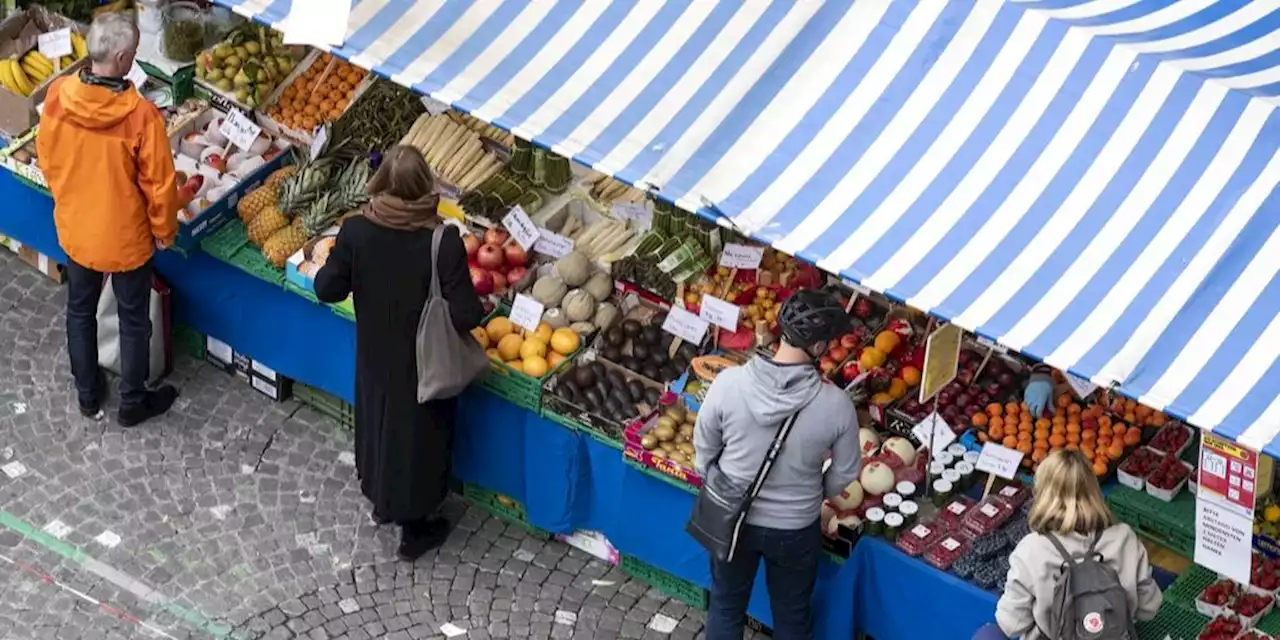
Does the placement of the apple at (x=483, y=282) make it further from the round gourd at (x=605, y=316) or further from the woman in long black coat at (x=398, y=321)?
the woman in long black coat at (x=398, y=321)

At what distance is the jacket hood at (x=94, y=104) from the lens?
854 cm

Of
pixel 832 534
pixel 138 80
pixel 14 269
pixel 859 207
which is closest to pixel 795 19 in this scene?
pixel 859 207

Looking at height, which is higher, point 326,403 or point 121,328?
point 121,328

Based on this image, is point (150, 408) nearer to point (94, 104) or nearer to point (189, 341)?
point (189, 341)

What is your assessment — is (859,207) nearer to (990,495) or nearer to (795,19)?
(795,19)

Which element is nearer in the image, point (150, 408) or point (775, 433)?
point (775, 433)

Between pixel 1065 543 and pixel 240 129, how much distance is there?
499cm

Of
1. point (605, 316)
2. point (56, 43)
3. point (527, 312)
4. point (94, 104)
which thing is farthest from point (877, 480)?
point (56, 43)

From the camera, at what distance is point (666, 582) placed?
8.56 metres

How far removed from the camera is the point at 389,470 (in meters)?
8.46

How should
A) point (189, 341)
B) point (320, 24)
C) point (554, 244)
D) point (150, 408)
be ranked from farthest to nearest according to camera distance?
point (189, 341) → point (150, 408) → point (554, 244) → point (320, 24)

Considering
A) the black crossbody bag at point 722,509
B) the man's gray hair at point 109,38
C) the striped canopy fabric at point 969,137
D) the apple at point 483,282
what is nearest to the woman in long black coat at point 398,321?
the striped canopy fabric at point 969,137

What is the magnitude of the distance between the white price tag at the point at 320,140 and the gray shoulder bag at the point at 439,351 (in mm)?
1909

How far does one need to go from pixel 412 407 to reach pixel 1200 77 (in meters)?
3.48
